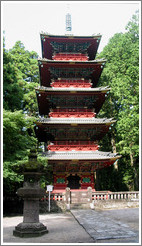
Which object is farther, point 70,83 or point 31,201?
point 70,83

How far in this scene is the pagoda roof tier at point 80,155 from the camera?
610 inches

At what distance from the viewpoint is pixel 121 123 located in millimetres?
20578

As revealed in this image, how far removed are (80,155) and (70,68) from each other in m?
7.95

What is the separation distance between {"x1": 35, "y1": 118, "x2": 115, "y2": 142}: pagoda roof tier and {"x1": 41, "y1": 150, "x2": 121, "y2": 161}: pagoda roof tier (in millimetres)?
1354

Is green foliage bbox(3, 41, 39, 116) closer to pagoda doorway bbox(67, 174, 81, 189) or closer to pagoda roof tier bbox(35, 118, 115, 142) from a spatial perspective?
pagoda roof tier bbox(35, 118, 115, 142)

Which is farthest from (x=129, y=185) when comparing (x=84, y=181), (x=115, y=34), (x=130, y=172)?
(x=115, y=34)

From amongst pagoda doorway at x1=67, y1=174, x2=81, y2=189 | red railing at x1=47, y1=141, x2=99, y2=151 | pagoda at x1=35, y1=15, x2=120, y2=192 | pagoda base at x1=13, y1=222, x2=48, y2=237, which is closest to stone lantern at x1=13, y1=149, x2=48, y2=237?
pagoda base at x1=13, y1=222, x2=48, y2=237

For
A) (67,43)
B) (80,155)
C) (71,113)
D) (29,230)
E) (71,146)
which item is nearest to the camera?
(29,230)

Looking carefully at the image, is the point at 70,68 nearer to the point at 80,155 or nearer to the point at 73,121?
the point at 73,121

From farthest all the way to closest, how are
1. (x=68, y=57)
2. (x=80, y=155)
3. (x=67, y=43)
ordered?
1. (x=68, y=57)
2. (x=67, y=43)
3. (x=80, y=155)

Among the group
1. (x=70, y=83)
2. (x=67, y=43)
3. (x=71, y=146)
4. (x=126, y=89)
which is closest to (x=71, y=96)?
(x=70, y=83)

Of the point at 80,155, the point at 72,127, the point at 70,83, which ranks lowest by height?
the point at 80,155

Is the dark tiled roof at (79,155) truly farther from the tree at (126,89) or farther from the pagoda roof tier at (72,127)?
the tree at (126,89)

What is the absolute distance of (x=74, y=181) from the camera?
17016 millimetres
